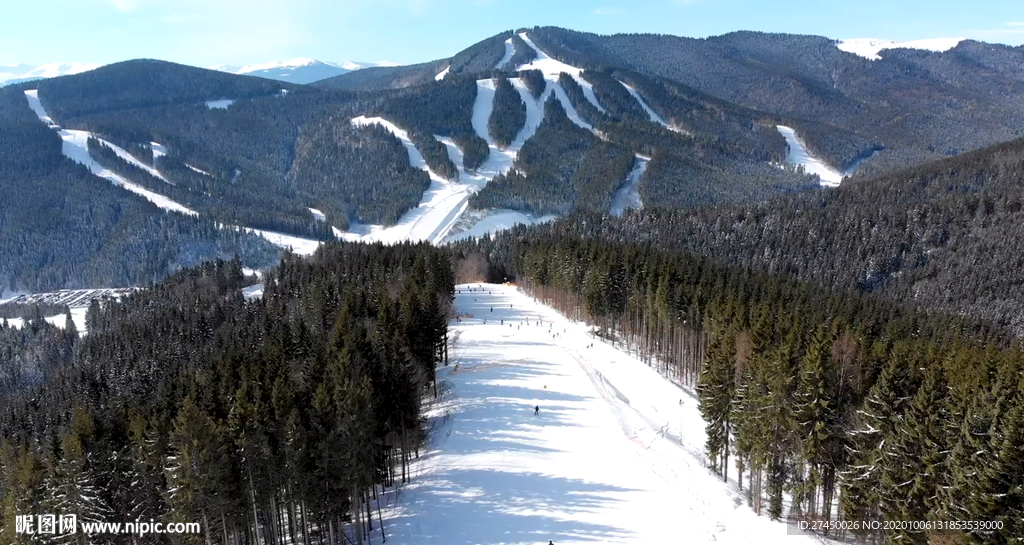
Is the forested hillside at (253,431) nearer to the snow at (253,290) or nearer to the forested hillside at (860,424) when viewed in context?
the forested hillside at (860,424)

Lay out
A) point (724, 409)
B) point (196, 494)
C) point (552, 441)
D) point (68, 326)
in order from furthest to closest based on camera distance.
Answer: point (68, 326) → point (552, 441) → point (724, 409) → point (196, 494)

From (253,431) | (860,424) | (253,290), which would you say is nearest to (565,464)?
(860,424)

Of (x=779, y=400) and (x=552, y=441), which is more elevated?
(x=779, y=400)

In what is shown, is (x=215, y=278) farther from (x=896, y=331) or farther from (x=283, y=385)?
(x=896, y=331)

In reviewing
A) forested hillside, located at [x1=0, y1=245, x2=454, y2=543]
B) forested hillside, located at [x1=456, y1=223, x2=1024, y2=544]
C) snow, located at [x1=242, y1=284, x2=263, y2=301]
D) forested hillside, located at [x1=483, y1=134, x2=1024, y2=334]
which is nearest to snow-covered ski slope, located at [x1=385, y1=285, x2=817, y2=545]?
forested hillside, located at [x1=0, y1=245, x2=454, y2=543]

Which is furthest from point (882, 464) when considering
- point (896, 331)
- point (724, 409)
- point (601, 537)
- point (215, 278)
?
point (215, 278)
